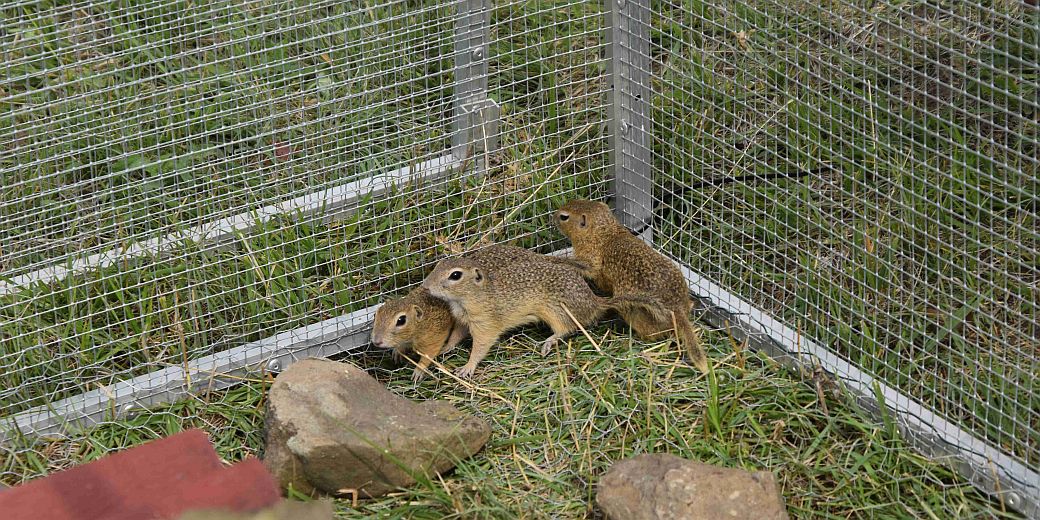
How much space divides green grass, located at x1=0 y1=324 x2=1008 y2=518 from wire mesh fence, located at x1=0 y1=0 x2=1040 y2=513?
0.43ft

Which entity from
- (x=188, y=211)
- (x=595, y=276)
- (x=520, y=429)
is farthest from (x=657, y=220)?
(x=188, y=211)

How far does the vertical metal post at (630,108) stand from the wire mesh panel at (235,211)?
0.09 metres

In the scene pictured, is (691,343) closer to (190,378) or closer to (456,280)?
(456,280)

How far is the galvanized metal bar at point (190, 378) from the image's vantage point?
16.1 feet

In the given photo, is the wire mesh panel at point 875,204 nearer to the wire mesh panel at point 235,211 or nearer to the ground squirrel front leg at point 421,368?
the wire mesh panel at point 235,211

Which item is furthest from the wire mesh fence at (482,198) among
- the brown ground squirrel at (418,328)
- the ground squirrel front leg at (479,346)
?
the ground squirrel front leg at (479,346)

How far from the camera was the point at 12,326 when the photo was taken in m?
5.03

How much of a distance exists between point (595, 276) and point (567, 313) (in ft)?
1.04

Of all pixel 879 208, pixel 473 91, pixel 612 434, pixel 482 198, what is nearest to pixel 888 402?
pixel 879 208

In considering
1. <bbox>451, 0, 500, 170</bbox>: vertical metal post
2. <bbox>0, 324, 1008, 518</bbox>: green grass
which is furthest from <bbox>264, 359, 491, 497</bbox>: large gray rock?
<bbox>451, 0, 500, 170</bbox>: vertical metal post

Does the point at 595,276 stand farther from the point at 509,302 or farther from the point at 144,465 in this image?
the point at 144,465

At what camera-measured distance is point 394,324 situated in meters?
5.22

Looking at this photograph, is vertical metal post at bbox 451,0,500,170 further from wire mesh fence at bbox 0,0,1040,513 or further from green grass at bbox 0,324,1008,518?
green grass at bbox 0,324,1008,518

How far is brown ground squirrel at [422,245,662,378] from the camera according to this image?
5.28m
